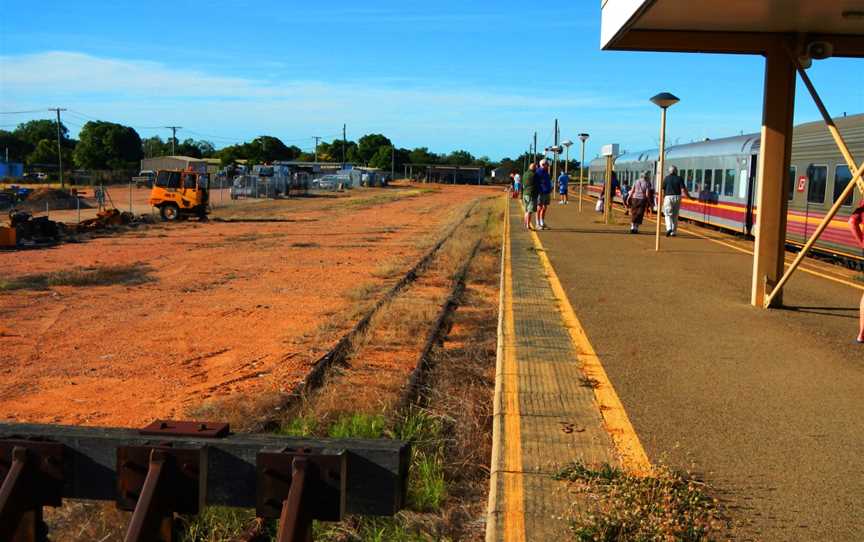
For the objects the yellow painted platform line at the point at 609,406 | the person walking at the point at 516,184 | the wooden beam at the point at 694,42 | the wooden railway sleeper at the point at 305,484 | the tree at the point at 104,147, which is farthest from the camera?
the tree at the point at 104,147

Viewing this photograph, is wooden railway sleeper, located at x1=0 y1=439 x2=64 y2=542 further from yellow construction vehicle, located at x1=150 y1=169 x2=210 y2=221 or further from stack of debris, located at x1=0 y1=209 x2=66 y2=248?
yellow construction vehicle, located at x1=150 y1=169 x2=210 y2=221

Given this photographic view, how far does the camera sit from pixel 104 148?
13412 cm

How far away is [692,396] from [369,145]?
559 feet

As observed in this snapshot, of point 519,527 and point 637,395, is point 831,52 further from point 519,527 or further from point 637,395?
point 519,527

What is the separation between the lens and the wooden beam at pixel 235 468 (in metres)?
3.42

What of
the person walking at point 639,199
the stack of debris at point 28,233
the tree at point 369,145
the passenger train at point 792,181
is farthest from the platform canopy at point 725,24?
the tree at point 369,145

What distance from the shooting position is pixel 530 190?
21.4 metres

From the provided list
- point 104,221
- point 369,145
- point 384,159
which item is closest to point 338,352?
point 104,221

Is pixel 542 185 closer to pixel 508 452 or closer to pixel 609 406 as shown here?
pixel 609 406

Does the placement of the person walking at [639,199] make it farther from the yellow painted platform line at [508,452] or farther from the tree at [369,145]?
the tree at [369,145]

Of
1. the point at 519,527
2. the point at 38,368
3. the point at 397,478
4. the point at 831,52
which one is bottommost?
the point at 38,368

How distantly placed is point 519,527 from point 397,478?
2.59ft

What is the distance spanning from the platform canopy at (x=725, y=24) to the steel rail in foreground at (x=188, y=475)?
5577mm

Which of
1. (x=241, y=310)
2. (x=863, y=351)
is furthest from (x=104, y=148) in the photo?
(x=863, y=351)
